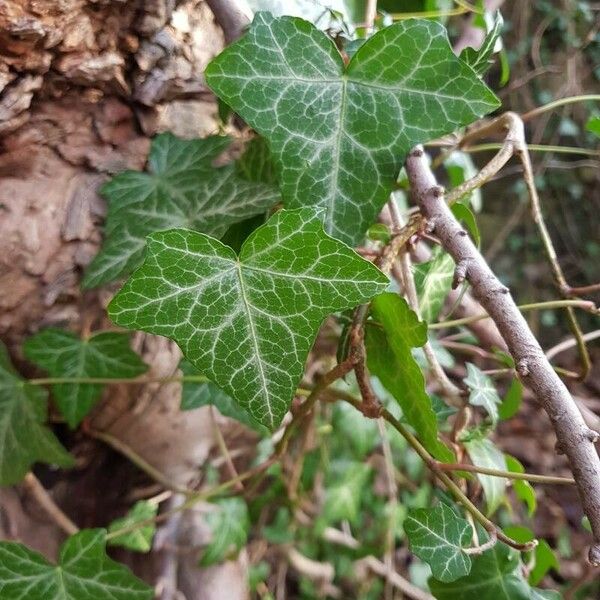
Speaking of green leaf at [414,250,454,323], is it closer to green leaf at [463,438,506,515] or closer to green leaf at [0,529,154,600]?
green leaf at [463,438,506,515]

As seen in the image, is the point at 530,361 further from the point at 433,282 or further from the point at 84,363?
the point at 84,363

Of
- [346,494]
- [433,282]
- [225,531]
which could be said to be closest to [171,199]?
[433,282]

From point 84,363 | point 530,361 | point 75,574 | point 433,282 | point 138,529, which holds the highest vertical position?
point 530,361

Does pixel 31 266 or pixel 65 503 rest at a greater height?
pixel 31 266

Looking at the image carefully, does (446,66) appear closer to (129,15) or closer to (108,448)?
(129,15)

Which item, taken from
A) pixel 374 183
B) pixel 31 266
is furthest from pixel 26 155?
pixel 374 183

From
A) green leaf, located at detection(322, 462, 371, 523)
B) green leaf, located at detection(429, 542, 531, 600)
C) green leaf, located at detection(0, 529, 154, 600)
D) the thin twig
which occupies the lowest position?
green leaf, located at detection(322, 462, 371, 523)

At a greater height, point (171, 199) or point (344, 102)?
point (344, 102)

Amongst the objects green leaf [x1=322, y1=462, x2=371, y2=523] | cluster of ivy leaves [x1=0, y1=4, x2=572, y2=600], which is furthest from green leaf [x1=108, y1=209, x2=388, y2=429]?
green leaf [x1=322, y1=462, x2=371, y2=523]
